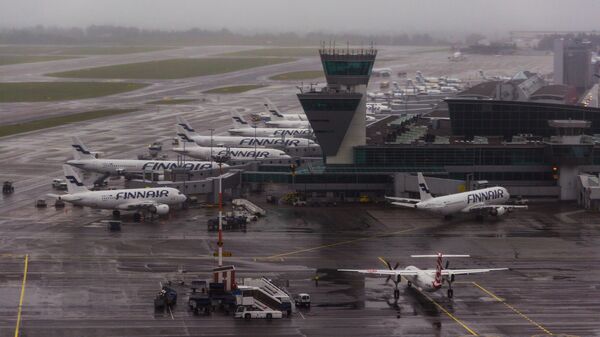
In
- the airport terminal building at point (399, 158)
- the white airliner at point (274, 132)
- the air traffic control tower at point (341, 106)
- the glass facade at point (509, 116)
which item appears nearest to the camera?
the air traffic control tower at point (341, 106)

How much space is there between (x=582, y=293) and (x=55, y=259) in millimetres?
41850

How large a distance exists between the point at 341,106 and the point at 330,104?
4.28 ft

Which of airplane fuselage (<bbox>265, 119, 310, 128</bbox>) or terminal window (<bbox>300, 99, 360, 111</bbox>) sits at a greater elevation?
terminal window (<bbox>300, 99, 360, 111</bbox>)

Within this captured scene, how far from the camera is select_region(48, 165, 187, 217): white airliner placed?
104438 mm

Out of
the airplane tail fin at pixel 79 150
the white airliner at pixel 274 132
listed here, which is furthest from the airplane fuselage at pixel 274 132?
the airplane tail fin at pixel 79 150

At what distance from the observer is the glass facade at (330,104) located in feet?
380

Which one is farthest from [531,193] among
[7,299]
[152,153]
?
[7,299]

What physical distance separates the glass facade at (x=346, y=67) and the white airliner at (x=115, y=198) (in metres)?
24.5

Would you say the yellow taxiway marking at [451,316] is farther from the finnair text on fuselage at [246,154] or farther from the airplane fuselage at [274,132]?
the airplane fuselage at [274,132]

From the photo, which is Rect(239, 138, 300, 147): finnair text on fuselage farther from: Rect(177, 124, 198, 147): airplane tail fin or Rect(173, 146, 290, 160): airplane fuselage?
Rect(173, 146, 290, 160): airplane fuselage

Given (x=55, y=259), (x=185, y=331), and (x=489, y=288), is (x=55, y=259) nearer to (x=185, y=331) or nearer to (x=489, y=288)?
(x=185, y=331)

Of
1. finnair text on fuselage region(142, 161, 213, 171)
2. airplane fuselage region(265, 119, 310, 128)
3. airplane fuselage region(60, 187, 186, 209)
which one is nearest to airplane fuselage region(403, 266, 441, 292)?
airplane fuselage region(60, 187, 186, 209)

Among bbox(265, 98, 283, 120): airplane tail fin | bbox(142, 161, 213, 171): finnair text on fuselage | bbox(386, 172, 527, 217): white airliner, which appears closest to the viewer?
bbox(386, 172, 527, 217): white airliner

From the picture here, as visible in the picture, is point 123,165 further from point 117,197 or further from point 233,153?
point 117,197
